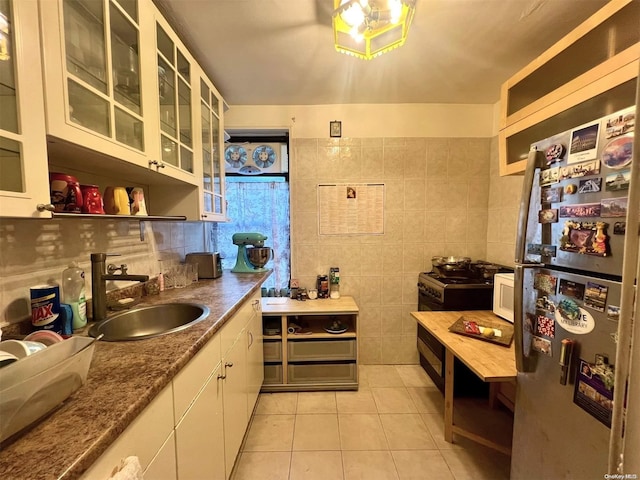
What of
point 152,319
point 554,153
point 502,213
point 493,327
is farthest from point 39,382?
point 502,213

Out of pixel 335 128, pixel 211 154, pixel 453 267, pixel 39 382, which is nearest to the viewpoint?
A: pixel 39 382

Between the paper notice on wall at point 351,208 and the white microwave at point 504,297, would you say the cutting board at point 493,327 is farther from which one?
the paper notice on wall at point 351,208

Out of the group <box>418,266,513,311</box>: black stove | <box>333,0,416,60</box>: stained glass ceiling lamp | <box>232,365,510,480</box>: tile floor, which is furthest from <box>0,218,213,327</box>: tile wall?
<box>418,266,513,311</box>: black stove

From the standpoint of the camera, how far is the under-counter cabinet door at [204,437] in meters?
0.86

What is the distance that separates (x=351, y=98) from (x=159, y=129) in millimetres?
1680

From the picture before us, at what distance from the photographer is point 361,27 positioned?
52.1 inches

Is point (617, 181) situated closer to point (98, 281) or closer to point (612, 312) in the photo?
point (612, 312)

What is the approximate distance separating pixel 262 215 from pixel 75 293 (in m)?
1.76

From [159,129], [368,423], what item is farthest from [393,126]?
[368,423]

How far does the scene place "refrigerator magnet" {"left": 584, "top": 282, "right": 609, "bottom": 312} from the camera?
2.63 feet

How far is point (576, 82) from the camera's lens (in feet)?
3.78

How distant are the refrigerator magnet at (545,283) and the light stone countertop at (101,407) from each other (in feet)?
4.15

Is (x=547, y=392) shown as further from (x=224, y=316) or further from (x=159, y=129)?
(x=159, y=129)

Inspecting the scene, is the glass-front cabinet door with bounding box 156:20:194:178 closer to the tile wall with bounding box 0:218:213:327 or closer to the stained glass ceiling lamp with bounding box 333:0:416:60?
the tile wall with bounding box 0:218:213:327
